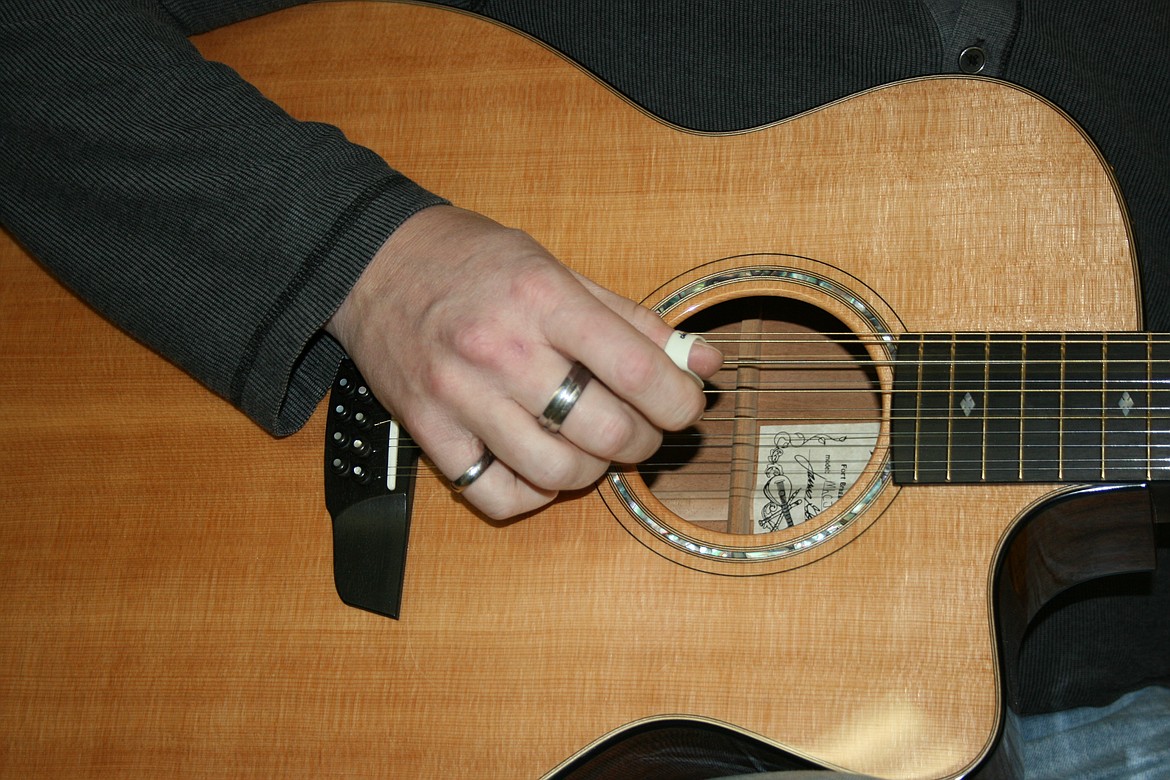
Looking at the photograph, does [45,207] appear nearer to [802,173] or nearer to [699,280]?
[699,280]

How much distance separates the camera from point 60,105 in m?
1.10

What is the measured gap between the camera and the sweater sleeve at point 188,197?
3.39 ft

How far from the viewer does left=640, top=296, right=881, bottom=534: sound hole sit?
1.16 metres

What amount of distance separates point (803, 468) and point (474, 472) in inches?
17.9

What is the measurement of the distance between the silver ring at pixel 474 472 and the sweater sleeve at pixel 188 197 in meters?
0.24

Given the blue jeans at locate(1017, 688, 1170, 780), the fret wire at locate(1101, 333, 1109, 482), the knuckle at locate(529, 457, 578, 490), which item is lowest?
the blue jeans at locate(1017, 688, 1170, 780)

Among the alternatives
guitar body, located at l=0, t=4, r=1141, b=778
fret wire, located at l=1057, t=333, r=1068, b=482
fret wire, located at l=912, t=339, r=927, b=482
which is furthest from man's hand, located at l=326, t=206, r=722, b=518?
fret wire, located at l=1057, t=333, r=1068, b=482

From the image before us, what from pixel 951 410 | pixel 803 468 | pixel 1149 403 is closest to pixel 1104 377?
pixel 1149 403

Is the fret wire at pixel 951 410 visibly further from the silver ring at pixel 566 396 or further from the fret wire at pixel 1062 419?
the silver ring at pixel 566 396

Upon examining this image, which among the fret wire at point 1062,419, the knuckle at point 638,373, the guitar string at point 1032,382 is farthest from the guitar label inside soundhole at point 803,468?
the knuckle at point 638,373

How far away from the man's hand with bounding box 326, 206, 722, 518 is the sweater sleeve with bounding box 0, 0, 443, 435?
7cm

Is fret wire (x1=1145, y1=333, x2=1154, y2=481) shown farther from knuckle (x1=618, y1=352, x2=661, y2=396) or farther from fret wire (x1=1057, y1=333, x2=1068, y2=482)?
knuckle (x1=618, y1=352, x2=661, y2=396)

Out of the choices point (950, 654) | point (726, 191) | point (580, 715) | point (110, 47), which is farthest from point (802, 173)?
point (110, 47)

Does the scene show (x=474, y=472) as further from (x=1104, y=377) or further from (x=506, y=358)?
(x=1104, y=377)
